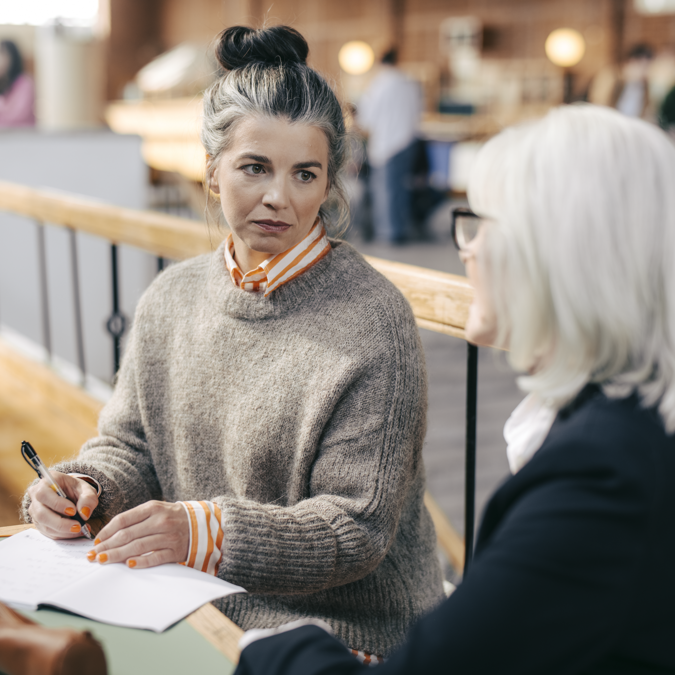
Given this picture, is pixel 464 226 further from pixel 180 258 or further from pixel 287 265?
pixel 180 258

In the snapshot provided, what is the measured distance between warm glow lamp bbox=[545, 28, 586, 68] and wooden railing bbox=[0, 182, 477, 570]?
961 cm

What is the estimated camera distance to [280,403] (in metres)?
1.18

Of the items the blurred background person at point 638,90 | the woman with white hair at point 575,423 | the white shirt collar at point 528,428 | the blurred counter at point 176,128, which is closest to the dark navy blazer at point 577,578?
the woman with white hair at point 575,423

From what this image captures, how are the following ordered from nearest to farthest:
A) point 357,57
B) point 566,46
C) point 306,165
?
point 306,165, point 566,46, point 357,57

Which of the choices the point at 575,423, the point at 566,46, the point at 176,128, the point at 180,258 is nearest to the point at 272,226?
the point at 575,423

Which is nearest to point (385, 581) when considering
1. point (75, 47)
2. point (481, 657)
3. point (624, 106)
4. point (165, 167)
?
point (481, 657)

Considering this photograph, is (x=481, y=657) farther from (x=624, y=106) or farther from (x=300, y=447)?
(x=624, y=106)

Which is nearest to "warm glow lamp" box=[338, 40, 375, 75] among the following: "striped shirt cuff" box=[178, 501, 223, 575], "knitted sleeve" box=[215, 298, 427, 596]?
"knitted sleeve" box=[215, 298, 427, 596]

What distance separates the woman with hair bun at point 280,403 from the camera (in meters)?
1.07

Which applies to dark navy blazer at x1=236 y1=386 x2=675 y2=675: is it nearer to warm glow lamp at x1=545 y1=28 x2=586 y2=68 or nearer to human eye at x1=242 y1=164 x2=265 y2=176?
human eye at x1=242 y1=164 x2=265 y2=176

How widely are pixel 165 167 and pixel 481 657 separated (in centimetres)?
690

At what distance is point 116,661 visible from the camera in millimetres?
763

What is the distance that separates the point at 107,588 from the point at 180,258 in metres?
1.36

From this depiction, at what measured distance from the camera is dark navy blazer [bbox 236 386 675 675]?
2.00ft
